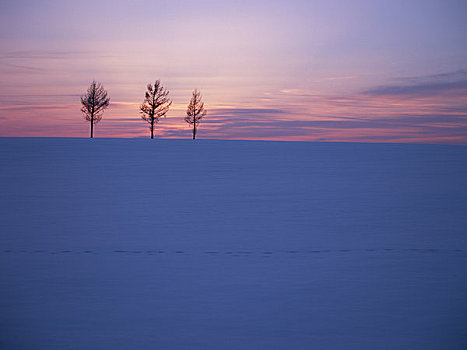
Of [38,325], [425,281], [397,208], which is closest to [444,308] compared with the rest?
[425,281]

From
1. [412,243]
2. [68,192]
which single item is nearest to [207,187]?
[68,192]

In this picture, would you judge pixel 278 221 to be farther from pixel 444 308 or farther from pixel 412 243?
pixel 444 308

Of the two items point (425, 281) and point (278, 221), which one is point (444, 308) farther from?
point (278, 221)

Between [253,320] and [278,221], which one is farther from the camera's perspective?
[278,221]

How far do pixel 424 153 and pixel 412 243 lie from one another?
13.6 m

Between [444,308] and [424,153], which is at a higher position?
[424,153]

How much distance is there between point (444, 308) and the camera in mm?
4906

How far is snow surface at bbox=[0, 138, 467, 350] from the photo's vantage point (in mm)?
4422

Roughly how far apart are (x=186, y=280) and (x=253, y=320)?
4.20ft

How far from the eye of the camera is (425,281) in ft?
18.6

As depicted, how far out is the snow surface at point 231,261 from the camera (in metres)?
4.42

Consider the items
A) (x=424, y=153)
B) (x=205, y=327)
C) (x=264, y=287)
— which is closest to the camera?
Answer: (x=205, y=327)

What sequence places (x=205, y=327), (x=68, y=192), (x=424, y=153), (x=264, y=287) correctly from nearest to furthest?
1. (x=205, y=327)
2. (x=264, y=287)
3. (x=68, y=192)
4. (x=424, y=153)

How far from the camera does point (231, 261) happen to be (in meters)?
6.41
